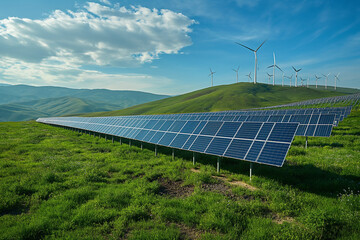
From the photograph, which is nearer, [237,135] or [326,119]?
[237,135]

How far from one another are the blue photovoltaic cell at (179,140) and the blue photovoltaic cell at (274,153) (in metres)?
6.08

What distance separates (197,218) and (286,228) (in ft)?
9.75

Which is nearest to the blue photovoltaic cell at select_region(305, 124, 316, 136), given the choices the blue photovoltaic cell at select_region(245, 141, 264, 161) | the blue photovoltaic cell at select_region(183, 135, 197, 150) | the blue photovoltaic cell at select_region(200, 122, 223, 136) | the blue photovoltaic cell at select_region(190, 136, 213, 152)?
the blue photovoltaic cell at select_region(200, 122, 223, 136)

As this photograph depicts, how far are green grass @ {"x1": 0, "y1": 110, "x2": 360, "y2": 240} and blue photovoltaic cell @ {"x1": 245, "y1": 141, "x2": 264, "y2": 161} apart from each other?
1.36 m

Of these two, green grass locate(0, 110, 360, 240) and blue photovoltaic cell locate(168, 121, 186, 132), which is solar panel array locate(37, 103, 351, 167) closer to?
blue photovoltaic cell locate(168, 121, 186, 132)

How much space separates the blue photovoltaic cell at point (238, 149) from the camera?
10.3 meters

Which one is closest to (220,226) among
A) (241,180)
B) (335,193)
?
(241,180)

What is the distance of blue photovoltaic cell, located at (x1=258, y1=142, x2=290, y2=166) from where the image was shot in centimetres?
873

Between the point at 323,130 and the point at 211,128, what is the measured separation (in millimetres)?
12195

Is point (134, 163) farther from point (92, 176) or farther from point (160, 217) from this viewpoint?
point (160, 217)

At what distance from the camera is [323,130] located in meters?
17.5

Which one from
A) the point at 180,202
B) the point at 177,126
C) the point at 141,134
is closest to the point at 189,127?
the point at 177,126

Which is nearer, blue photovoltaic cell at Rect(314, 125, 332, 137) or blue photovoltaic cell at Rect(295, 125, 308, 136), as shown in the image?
blue photovoltaic cell at Rect(314, 125, 332, 137)

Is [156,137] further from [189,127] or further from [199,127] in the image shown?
[199,127]
